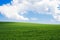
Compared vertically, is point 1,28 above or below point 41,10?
below

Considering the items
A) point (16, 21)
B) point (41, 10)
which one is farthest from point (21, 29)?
point (41, 10)

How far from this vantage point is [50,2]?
3.82 metres

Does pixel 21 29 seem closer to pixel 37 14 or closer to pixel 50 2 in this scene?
pixel 37 14

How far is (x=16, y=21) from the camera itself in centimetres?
384

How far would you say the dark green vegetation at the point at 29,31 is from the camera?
3736mm

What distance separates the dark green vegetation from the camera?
12.3ft

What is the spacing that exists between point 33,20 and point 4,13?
0.45 meters

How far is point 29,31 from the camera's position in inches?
149

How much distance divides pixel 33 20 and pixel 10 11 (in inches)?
14.6

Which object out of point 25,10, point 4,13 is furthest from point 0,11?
point 25,10

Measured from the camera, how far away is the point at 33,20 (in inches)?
150

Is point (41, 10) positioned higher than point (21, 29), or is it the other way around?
point (41, 10)

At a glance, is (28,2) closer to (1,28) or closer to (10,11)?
(10,11)

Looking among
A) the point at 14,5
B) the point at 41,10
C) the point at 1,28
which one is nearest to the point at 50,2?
the point at 41,10
